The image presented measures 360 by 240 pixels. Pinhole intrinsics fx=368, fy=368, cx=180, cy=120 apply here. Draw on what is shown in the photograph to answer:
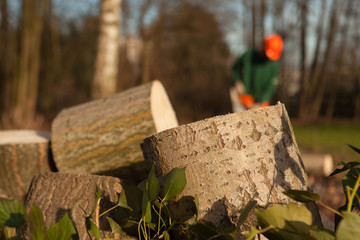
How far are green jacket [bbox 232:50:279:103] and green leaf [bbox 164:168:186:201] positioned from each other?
168 inches

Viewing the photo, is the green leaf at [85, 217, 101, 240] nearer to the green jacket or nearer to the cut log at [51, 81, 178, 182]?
the cut log at [51, 81, 178, 182]

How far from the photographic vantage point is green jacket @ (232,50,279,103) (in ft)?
17.5

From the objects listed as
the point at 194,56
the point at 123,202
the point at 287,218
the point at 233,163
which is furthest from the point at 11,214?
the point at 194,56

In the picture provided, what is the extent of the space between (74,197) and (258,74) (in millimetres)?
4260

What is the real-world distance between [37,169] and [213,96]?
753 inches

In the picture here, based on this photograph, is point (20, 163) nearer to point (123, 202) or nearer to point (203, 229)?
point (123, 202)

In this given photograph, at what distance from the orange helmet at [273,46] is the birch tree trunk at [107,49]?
8.16 feet

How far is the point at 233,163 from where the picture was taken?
1258mm

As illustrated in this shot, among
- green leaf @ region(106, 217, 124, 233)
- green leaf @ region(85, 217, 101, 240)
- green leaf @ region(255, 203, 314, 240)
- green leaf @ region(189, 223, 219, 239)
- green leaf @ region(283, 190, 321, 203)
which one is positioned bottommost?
green leaf @ region(106, 217, 124, 233)

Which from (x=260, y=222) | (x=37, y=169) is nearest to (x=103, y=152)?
(x=37, y=169)

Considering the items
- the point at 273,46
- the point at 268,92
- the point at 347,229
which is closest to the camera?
the point at 347,229

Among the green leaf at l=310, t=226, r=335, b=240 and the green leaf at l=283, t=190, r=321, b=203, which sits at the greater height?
the green leaf at l=283, t=190, r=321, b=203

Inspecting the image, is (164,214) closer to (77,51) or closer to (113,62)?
(113,62)

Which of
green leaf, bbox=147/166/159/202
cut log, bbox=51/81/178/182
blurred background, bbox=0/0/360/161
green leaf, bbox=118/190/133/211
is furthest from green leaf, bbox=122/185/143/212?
blurred background, bbox=0/0/360/161
